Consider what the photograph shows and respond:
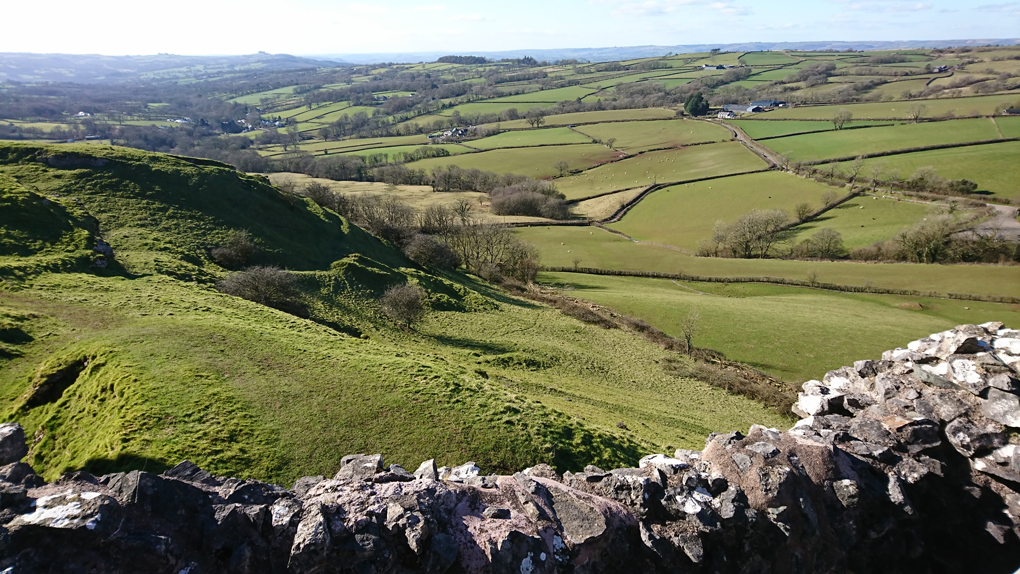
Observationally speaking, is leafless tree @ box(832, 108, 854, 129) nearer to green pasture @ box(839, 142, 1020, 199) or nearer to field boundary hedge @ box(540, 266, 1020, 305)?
green pasture @ box(839, 142, 1020, 199)

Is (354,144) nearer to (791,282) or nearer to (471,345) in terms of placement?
(791,282)

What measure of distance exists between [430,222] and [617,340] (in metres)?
42.5

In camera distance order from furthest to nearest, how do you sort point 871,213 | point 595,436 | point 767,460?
point 871,213
point 595,436
point 767,460

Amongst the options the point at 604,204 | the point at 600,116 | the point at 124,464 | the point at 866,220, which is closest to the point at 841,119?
the point at 866,220

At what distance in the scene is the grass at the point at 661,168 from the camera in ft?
380

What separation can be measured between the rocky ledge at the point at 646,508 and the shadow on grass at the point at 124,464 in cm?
436

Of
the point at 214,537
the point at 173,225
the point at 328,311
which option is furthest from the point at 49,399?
the point at 173,225

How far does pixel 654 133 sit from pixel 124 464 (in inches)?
6413

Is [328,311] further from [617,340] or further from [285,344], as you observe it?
[617,340]

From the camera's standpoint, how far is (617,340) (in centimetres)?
4300

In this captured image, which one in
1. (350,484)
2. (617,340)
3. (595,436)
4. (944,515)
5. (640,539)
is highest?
(350,484)

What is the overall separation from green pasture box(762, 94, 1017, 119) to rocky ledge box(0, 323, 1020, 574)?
154 m

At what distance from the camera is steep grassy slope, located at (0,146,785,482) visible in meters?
16.2

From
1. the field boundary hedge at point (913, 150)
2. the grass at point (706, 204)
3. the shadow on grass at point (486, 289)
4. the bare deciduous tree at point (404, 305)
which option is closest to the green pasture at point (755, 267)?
the grass at point (706, 204)
